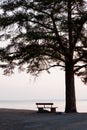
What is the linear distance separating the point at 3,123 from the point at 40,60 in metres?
12.2

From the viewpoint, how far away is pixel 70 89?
3803 cm

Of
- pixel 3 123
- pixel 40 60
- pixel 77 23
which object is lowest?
pixel 3 123

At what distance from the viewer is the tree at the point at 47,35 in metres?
35.7

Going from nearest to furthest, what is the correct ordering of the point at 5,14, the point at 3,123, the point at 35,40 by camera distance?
the point at 3,123
the point at 35,40
the point at 5,14

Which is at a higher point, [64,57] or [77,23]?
[77,23]

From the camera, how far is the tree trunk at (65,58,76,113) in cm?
3781

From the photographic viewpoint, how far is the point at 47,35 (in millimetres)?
35219

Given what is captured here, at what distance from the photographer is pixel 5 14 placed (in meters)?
37.8

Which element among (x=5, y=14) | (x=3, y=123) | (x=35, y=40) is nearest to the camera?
(x=3, y=123)

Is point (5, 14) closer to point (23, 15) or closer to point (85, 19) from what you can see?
point (23, 15)

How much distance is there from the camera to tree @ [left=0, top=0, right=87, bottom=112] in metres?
35.7

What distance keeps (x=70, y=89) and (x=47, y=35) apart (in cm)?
562

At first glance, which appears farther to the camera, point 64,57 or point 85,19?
point 64,57

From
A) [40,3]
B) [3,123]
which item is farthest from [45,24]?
[3,123]
